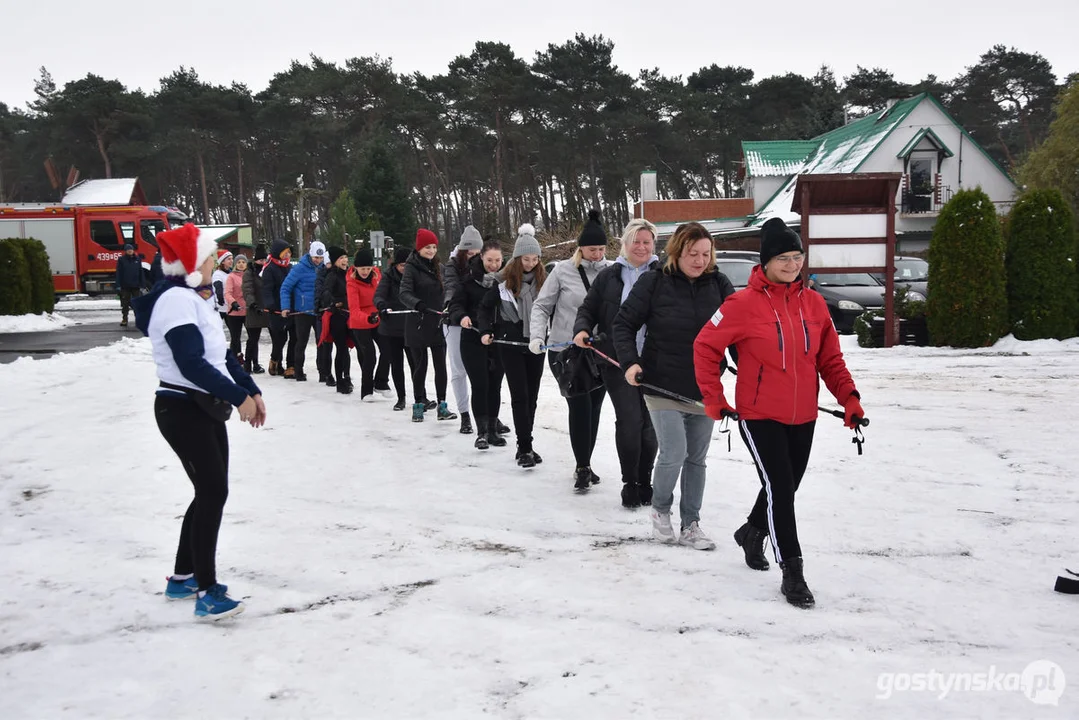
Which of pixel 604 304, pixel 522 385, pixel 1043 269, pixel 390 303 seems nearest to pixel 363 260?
pixel 390 303

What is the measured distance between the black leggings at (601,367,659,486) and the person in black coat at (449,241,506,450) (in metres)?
2.18

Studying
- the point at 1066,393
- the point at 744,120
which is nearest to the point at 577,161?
the point at 744,120

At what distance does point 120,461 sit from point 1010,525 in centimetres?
638

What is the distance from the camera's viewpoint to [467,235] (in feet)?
28.1

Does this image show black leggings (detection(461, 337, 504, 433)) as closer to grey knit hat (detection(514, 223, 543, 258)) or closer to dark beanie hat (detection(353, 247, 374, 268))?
grey knit hat (detection(514, 223, 543, 258))

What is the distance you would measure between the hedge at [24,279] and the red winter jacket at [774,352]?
2072 centimetres

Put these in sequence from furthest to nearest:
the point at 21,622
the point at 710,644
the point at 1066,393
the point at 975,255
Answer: the point at 975,255 < the point at 1066,393 < the point at 21,622 < the point at 710,644

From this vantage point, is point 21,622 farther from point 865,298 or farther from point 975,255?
point 865,298

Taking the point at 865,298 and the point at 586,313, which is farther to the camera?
the point at 865,298

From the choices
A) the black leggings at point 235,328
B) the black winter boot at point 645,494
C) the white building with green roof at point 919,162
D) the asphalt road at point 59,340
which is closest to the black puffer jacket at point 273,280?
the black leggings at point 235,328

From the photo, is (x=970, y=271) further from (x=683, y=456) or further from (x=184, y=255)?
(x=184, y=255)

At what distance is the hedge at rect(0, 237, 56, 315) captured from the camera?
21109mm

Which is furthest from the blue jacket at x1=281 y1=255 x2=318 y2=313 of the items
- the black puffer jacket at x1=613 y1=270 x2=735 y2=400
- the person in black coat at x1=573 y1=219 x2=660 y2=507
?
the black puffer jacket at x1=613 y1=270 x2=735 y2=400

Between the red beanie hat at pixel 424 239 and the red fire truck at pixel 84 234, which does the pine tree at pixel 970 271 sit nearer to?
the red beanie hat at pixel 424 239
